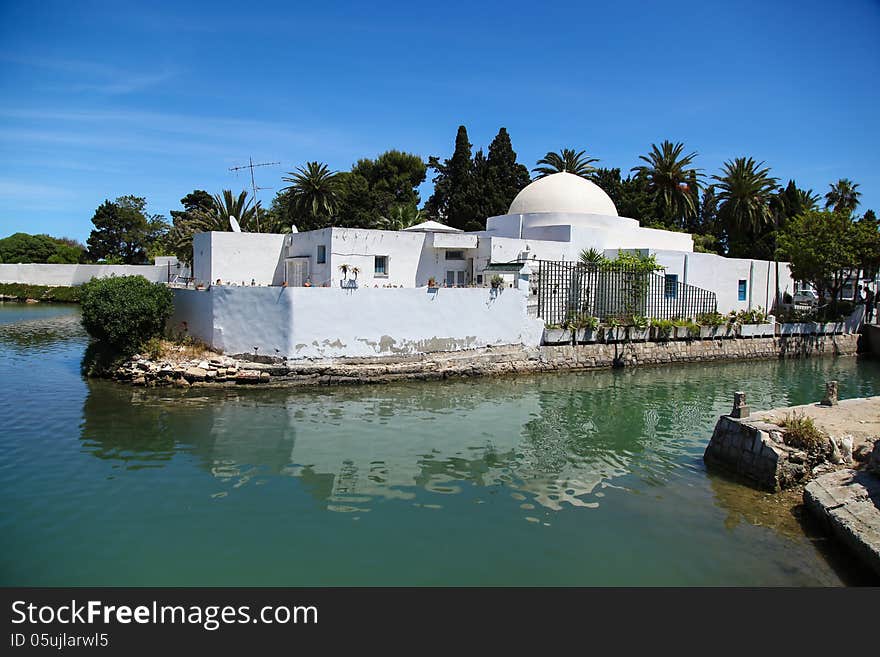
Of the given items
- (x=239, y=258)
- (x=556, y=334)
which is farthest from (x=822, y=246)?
(x=239, y=258)

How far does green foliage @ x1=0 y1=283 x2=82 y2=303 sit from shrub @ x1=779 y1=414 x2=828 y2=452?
61671 millimetres

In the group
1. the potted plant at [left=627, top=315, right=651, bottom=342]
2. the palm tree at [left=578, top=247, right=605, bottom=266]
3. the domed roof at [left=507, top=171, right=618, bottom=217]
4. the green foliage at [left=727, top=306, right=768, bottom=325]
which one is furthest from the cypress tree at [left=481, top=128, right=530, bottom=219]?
the potted plant at [left=627, top=315, right=651, bottom=342]

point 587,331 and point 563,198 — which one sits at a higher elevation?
point 563,198

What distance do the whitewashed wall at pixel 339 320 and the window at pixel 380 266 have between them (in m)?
5.45

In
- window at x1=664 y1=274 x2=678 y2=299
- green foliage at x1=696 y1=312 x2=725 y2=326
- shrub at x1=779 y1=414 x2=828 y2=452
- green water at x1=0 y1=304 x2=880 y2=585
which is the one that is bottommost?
green water at x1=0 y1=304 x2=880 y2=585

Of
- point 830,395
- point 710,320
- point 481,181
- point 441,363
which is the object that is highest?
point 481,181

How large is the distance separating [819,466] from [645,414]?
21.6 feet

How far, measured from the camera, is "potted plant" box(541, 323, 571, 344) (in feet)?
82.5

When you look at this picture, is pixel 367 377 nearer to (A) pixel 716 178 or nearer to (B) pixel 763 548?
(B) pixel 763 548

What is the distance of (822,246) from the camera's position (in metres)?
31.8

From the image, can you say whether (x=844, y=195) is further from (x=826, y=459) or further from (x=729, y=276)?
(x=826, y=459)

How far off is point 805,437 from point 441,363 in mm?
13147

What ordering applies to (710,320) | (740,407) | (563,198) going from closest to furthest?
(740,407)
(710,320)
(563,198)

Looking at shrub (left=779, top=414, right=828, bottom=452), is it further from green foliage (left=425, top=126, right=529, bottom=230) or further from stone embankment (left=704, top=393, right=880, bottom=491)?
green foliage (left=425, top=126, right=529, bottom=230)
